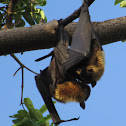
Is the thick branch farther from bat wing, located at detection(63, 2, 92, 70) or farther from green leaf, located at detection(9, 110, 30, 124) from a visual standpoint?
green leaf, located at detection(9, 110, 30, 124)

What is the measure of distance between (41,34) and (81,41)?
2.26 ft

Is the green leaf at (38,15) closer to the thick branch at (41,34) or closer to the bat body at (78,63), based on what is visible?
the thick branch at (41,34)

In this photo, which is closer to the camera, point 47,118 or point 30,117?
point 30,117

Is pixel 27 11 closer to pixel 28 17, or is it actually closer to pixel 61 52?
pixel 28 17

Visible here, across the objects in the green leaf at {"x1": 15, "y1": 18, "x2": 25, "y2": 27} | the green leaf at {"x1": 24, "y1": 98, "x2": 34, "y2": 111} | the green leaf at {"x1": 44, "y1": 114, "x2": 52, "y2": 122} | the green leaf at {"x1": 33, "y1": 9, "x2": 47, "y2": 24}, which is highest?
the green leaf at {"x1": 15, "y1": 18, "x2": 25, "y2": 27}

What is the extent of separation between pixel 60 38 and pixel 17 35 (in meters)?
0.73

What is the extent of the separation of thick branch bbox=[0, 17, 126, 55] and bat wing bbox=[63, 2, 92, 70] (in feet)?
0.78

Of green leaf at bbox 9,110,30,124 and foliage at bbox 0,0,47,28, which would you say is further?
foliage at bbox 0,0,47,28

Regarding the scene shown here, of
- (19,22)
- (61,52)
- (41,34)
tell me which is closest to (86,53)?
(61,52)

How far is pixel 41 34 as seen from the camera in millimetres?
5105

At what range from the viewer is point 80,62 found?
5.00 metres

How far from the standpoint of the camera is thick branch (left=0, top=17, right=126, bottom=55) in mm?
5098

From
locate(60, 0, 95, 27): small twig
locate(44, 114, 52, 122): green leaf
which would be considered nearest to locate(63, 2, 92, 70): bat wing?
locate(60, 0, 95, 27): small twig

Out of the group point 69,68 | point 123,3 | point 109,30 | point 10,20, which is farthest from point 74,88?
point 10,20
